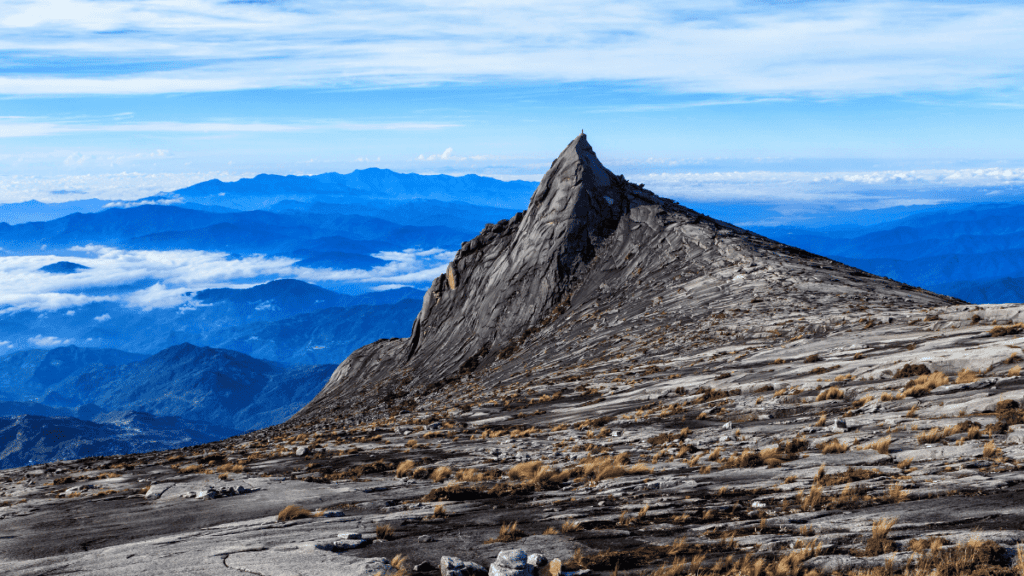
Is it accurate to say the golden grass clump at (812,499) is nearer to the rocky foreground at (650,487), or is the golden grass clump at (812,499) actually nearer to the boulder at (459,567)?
the rocky foreground at (650,487)

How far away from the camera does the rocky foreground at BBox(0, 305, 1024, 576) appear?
1178 centimetres

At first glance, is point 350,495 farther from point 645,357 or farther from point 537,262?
point 537,262

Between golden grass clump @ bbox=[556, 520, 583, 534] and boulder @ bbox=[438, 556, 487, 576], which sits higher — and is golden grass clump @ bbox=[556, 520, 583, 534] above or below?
below

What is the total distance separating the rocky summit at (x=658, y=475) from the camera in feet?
38.8

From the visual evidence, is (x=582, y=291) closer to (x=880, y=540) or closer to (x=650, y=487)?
(x=650, y=487)

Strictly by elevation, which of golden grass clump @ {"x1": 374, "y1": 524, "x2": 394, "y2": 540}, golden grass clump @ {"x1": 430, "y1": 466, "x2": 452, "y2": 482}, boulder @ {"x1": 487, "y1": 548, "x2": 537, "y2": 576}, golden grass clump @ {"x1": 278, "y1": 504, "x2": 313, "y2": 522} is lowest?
golden grass clump @ {"x1": 430, "y1": 466, "x2": 452, "y2": 482}

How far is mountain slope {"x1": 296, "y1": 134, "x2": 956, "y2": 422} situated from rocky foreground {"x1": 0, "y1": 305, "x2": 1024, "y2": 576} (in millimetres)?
12702

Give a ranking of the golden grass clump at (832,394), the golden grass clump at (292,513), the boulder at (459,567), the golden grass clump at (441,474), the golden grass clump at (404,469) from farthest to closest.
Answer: the golden grass clump at (832,394)
the golden grass clump at (404,469)
the golden grass clump at (441,474)
the golden grass clump at (292,513)
the boulder at (459,567)

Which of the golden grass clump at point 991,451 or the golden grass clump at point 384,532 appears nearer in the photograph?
the golden grass clump at point 384,532

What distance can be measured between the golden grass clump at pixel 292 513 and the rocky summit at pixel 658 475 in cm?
5

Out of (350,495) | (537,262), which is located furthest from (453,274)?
(350,495)

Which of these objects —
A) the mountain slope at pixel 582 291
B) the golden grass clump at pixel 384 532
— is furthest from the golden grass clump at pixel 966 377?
the golden grass clump at pixel 384 532

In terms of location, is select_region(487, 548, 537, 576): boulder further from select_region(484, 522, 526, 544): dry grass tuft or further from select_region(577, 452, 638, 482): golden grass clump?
select_region(577, 452, 638, 482): golden grass clump

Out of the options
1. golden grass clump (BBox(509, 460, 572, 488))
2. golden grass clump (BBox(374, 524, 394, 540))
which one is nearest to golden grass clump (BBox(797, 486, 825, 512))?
golden grass clump (BBox(509, 460, 572, 488))
